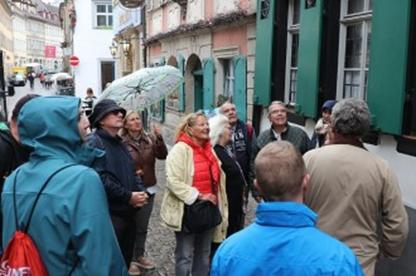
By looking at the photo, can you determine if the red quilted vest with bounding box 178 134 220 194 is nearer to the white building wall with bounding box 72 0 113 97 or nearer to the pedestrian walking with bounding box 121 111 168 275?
the pedestrian walking with bounding box 121 111 168 275

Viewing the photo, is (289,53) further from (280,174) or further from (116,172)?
(280,174)

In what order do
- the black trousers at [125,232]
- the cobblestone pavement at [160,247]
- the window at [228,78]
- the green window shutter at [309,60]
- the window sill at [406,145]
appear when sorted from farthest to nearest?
the window at [228,78] → the green window shutter at [309,60] → the cobblestone pavement at [160,247] → the window sill at [406,145] → the black trousers at [125,232]

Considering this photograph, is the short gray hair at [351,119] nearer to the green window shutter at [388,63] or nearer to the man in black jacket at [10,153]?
the man in black jacket at [10,153]

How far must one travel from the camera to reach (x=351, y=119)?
2.99 m

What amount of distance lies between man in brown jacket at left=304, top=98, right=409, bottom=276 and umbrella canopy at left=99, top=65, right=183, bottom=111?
3522mm

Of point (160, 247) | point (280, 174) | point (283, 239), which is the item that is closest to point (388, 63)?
point (160, 247)

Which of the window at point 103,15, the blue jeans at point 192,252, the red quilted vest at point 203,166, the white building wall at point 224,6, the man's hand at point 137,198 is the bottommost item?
the blue jeans at point 192,252

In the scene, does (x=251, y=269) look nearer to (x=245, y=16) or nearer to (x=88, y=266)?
(x=88, y=266)

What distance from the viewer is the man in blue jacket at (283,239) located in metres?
1.73

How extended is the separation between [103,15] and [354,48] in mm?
32091

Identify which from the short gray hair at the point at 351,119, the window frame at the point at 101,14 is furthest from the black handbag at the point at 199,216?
the window frame at the point at 101,14

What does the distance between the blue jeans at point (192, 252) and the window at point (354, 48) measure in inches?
105

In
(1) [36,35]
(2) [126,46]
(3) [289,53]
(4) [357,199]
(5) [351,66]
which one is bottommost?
(4) [357,199]

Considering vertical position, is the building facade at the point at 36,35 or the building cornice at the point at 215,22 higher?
the building facade at the point at 36,35
